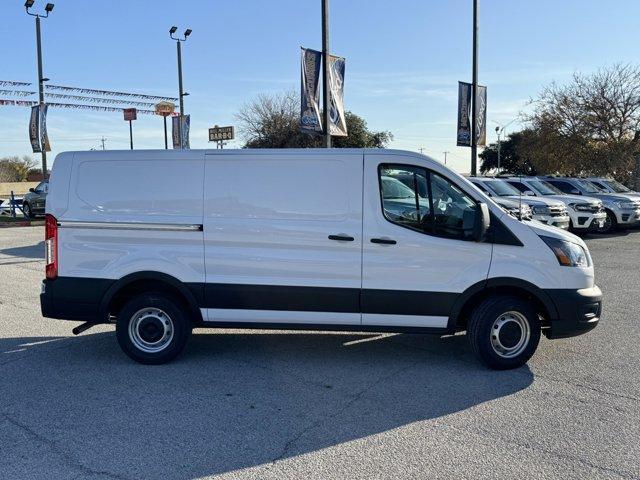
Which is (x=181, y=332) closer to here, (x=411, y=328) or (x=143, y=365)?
(x=143, y=365)

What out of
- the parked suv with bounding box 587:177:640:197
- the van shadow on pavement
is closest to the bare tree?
the parked suv with bounding box 587:177:640:197

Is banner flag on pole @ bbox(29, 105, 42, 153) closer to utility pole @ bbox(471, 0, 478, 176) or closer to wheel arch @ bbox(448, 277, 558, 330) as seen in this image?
utility pole @ bbox(471, 0, 478, 176)

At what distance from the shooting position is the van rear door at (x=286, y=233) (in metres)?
5.43

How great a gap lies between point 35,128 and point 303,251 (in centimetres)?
2487

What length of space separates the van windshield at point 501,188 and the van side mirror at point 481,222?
38.6 feet

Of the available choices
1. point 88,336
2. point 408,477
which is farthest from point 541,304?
point 88,336

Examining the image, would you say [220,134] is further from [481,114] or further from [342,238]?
[342,238]

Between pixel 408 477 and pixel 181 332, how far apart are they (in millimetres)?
2916

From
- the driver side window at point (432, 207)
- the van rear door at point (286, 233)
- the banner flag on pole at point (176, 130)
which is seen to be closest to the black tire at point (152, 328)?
the van rear door at point (286, 233)

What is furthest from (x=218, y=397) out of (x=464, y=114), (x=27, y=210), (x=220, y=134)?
(x=220, y=134)

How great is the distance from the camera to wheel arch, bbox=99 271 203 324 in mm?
5602

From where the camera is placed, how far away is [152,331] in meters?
5.72

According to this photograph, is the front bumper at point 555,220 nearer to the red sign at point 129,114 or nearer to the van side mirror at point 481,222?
A: the van side mirror at point 481,222

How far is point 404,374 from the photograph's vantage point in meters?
5.43
